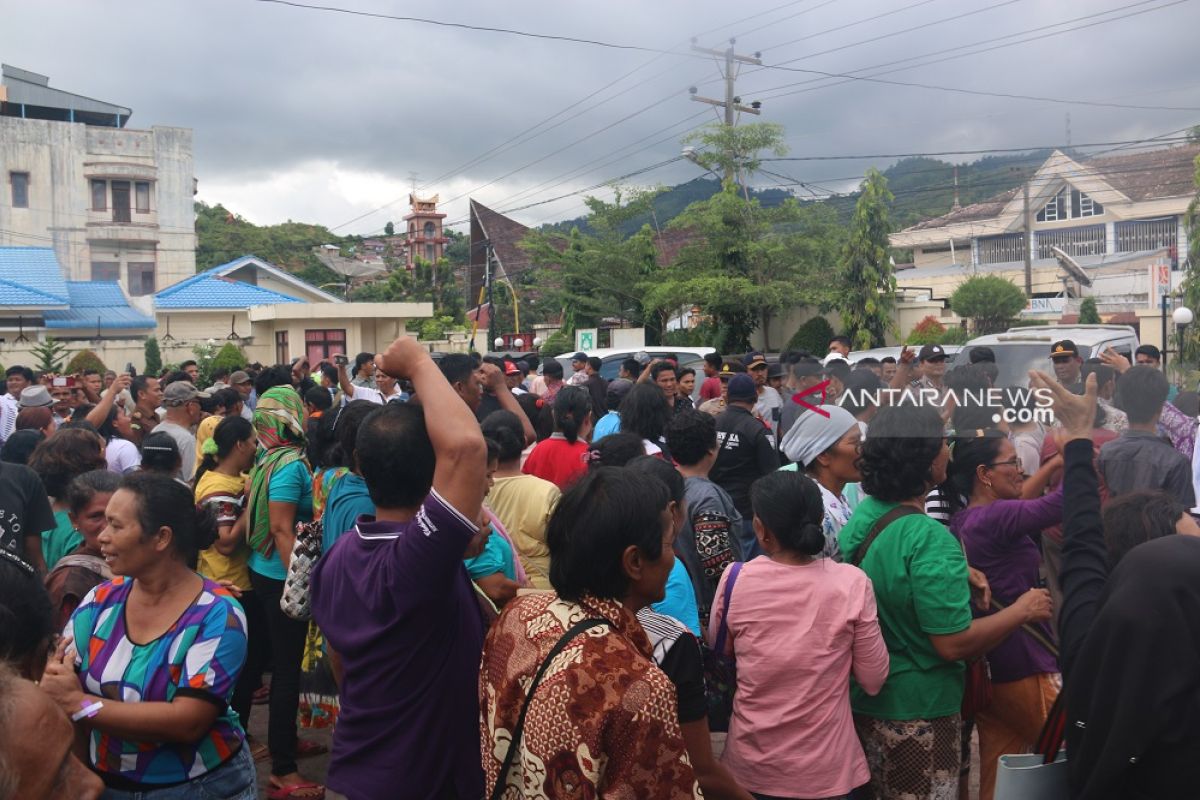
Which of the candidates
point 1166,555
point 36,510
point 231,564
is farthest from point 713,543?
point 36,510

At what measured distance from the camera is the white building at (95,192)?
113 feet

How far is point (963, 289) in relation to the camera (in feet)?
18.3

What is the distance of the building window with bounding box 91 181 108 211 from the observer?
3519 cm

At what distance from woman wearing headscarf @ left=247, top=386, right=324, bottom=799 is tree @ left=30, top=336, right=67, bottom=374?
799 inches

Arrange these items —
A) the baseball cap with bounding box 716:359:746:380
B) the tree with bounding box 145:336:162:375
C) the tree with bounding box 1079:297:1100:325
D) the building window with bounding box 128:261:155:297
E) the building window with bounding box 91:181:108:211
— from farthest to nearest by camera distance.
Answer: the building window with bounding box 128:261:155:297 < the building window with bounding box 91:181:108:211 < the tree with bounding box 145:336:162:375 < the baseball cap with bounding box 716:359:746:380 < the tree with bounding box 1079:297:1100:325

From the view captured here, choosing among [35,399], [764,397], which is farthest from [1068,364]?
[35,399]

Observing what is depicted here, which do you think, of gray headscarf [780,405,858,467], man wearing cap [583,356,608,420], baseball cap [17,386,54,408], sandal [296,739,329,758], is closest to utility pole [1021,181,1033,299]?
gray headscarf [780,405,858,467]

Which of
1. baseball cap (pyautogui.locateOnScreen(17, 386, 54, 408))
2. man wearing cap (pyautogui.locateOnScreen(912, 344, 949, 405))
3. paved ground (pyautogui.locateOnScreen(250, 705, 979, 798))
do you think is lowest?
paved ground (pyautogui.locateOnScreen(250, 705, 979, 798))

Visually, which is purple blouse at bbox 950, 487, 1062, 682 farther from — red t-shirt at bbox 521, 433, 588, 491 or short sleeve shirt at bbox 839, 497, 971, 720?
red t-shirt at bbox 521, 433, 588, 491

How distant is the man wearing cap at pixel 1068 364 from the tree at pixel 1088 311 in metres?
2.16

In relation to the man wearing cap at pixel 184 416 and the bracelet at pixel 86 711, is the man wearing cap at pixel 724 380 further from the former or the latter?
the bracelet at pixel 86 711

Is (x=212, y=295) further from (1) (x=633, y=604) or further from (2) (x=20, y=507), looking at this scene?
(1) (x=633, y=604)

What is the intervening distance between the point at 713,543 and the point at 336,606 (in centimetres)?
170

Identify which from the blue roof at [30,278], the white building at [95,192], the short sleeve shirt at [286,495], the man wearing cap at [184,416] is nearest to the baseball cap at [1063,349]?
the short sleeve shirt at [286,495]
